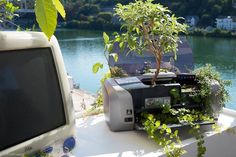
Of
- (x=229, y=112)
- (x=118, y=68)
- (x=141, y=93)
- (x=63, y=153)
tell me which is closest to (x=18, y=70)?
(x=63, y=153)

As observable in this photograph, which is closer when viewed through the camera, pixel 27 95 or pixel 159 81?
pixel 27 95

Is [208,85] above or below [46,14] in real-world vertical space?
below

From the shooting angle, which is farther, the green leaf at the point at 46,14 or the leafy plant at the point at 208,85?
the leafy plant at the point at 208,85

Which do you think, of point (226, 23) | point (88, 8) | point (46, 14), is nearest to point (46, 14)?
point (46, 14)

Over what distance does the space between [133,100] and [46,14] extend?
894mm

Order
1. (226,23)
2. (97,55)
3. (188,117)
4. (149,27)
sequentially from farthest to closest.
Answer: (97,55)
(226,23)
(149,27)
(188,117)

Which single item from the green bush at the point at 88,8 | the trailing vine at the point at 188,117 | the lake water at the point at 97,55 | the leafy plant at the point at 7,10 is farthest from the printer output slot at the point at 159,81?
the lake water at the point at 97,55

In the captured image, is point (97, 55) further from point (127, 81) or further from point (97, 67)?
point (127, 81)

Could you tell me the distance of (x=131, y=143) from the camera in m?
1.21

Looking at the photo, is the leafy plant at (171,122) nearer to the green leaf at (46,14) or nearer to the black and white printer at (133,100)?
the black and white printer at (133,100)

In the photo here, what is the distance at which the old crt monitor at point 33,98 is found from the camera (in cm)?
77

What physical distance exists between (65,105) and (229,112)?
889 millimetres

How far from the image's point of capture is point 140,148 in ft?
3.86

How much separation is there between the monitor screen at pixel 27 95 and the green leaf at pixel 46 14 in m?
0.43
